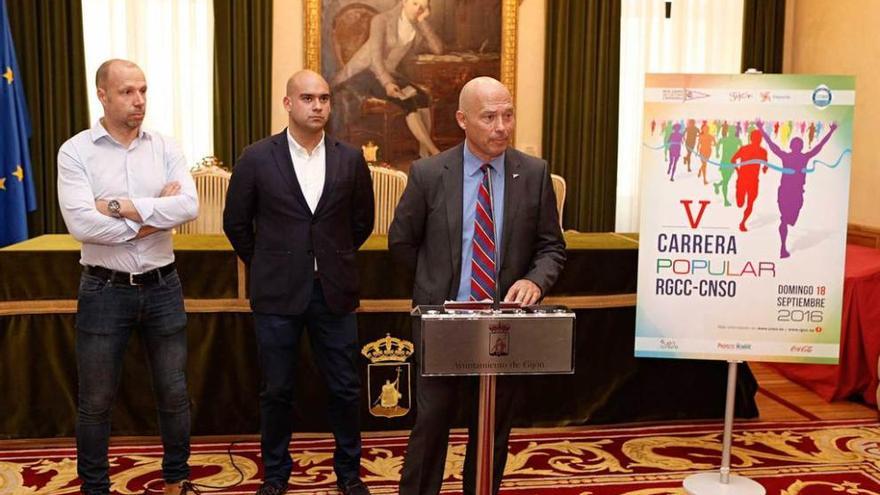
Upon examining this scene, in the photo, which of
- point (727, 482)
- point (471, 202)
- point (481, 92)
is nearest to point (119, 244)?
point (471, 202)

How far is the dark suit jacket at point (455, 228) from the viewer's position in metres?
2.69

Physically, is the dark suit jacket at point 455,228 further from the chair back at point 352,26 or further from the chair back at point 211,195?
the chair back at point 352,26

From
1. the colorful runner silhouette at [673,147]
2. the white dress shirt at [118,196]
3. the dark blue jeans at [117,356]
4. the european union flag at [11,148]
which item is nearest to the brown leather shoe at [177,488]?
the dark blue jeans at [117,356]

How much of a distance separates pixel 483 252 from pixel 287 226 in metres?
0.81

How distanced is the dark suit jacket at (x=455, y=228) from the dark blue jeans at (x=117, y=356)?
2.86 feet

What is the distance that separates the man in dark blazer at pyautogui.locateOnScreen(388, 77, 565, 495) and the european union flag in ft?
13.5

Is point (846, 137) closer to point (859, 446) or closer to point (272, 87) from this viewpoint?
point (859, 446)

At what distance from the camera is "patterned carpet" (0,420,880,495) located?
11.1 ft

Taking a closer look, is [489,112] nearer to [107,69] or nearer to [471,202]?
[471,202]

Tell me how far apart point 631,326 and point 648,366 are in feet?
0.80

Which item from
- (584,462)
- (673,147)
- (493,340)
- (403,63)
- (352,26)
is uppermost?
(352,26)

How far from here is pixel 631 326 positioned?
4098mm

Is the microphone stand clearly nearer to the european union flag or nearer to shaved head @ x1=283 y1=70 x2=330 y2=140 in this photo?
shaved head @ x1=283 y1=70 x2=330 y2=140

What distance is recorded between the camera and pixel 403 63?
6.72m
